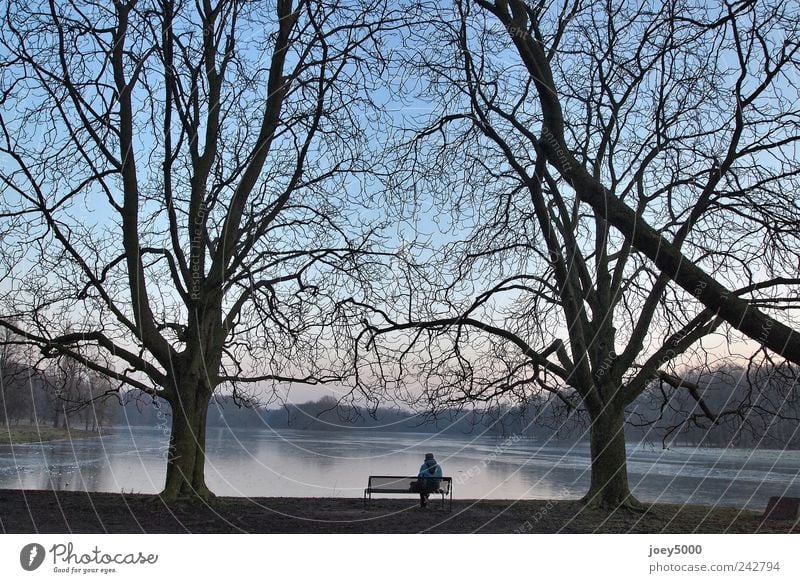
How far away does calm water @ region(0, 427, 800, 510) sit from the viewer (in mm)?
6797

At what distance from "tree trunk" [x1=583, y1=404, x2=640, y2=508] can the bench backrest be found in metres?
1.84

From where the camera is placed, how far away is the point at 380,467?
7898mm

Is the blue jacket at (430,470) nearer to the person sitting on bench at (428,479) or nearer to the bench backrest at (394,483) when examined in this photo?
the person sitting on bench at (428,479)

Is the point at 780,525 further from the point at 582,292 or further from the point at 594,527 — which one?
the point at 582,292

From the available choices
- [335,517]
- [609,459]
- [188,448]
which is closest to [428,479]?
[335,517]

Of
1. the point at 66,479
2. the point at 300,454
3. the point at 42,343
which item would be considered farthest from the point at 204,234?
the point at 66,479

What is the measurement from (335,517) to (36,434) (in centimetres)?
321

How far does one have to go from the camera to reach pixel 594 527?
7031mm

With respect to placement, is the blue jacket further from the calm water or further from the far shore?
the far shore

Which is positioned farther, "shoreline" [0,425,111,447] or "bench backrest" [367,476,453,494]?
"bench backrest" [367,476,453,494]

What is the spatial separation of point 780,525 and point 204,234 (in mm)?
6879
